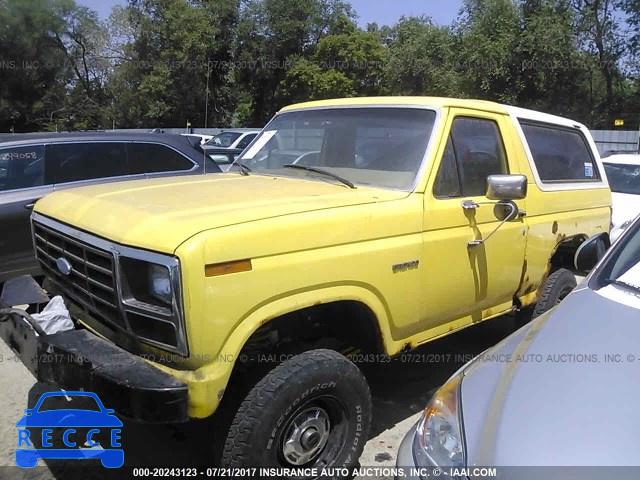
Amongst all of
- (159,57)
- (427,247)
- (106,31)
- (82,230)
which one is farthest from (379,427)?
(106,31)

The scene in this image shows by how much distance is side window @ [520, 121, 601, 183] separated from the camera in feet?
14.5

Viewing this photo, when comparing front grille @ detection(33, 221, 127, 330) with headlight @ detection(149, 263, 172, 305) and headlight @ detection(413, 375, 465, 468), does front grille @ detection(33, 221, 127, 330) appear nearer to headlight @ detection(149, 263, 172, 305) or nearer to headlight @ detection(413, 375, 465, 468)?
headlight @ detection(149, 263, 172, 305)

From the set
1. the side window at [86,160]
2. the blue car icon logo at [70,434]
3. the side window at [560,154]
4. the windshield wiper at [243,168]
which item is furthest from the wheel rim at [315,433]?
the side window at [86,160]

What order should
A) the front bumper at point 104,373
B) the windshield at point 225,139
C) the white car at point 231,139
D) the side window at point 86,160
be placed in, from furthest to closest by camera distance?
the windshield at point 225,139 < the white car at point 231,139 < the side window at point 86,160 < the front bumper at point 104,373

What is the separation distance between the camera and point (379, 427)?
373cm

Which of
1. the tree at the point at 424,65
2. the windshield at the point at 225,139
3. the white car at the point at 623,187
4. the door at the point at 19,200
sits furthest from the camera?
the tree at the point at 424,65

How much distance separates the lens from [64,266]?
9.95 ft

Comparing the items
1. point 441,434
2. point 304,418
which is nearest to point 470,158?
point 304,418

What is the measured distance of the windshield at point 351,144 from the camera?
3506 millimetres

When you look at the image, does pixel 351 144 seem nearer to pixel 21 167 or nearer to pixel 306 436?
pixel 306 436

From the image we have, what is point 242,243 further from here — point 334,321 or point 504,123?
point 504,123

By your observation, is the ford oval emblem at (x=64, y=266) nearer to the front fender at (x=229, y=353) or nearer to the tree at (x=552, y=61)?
the front fender at (x=229, y=353)

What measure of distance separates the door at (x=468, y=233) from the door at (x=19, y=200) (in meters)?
3.97

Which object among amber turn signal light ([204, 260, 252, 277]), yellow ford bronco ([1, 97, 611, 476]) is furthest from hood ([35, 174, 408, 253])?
amber turn signal light ([204, 260, 252, 277])
